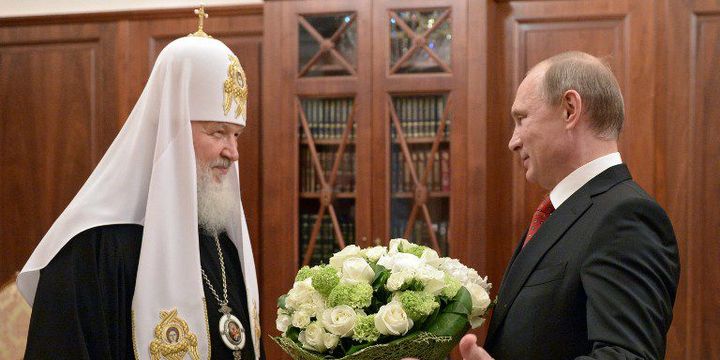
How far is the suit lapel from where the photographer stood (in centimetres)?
217

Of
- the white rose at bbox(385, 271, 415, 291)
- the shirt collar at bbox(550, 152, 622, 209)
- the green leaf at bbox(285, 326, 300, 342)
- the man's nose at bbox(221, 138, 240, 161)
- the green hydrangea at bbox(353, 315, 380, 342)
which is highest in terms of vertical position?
the man's nose at bbox(221, 138, 240, 161)

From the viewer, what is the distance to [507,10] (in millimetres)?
4949

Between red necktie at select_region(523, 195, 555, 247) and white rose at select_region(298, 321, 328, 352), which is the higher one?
red necktie at select_region(523, 195, 555, 247)

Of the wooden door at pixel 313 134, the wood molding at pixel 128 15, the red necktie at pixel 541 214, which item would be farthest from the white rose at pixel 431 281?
the wood molding at pixel 128 15

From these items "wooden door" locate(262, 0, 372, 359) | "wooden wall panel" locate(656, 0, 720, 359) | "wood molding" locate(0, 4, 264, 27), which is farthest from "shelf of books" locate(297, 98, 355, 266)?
"wooden wall panel" locate(656, 0, 720, 359)

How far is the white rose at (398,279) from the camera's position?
2135 millimetres

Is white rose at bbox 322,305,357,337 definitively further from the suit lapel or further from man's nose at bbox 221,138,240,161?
man's nose at bbox 221,138,240,161

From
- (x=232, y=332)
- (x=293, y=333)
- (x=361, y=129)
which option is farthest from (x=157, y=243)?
(x=361, y=129)

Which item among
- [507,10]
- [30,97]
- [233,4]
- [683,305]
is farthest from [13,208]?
[683,305]

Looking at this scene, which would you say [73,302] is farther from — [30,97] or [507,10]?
[30,97]

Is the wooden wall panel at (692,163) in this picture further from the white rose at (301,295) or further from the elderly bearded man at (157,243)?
the white rose at (301,295)

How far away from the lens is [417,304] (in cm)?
207

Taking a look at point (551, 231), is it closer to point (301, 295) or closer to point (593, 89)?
point (593, 89)

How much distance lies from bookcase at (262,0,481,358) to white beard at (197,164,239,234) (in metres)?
2.06
